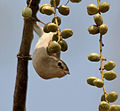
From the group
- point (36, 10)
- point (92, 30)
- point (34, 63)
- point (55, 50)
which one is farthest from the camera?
point (34, 63)

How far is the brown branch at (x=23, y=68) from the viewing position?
1467 millimetres

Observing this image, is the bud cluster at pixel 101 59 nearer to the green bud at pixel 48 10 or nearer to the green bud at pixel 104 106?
the green bud at pixel 104 106

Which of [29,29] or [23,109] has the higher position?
[29,29]

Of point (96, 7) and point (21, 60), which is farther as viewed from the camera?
point (21, 60)

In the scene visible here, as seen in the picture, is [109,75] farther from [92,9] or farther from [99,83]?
[92,9]

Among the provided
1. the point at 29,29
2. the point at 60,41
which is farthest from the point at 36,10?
the point at 60,41

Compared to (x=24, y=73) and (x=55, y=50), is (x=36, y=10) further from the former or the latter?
(x=55, y=50)

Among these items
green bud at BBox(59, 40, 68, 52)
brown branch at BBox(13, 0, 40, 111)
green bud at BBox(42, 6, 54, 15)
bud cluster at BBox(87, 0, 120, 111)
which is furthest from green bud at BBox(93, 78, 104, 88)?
brown branch at BBox(13, 0, 40, 111)

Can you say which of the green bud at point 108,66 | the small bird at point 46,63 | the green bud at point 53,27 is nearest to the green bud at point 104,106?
the green bud at point 108,66

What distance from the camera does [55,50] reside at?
950 mm

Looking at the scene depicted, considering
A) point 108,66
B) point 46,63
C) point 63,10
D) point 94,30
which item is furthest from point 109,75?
point 46,63

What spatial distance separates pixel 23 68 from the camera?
1.54 m

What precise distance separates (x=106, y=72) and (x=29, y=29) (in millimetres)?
556

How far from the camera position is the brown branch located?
1467 mm
